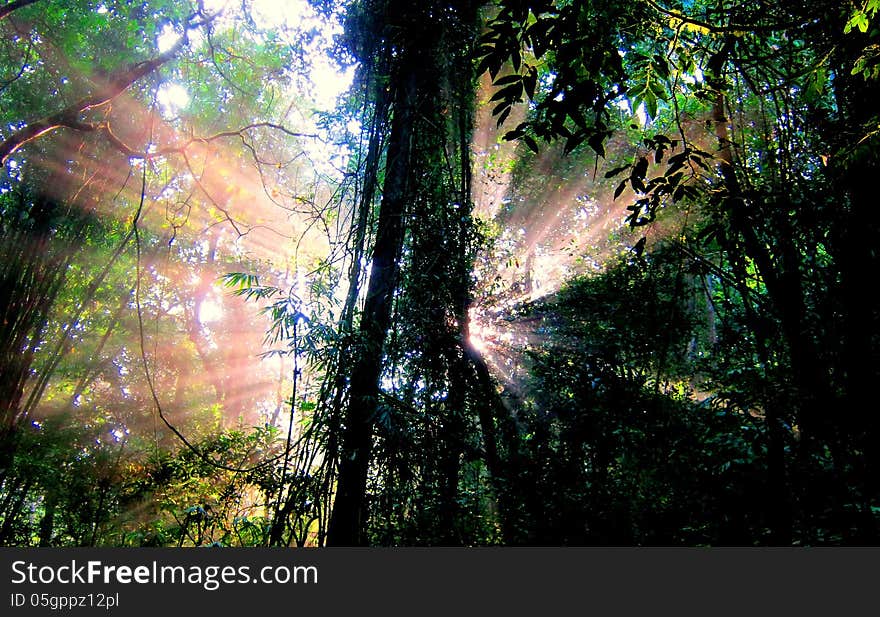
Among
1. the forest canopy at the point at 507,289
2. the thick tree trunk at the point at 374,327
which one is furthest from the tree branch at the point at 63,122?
the thick tree trunk at the point at 374,327

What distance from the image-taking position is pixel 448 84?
114 inches

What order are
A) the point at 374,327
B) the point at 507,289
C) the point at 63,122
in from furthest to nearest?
the point at 507,289 < the point at 63,122 < the point at 374,327

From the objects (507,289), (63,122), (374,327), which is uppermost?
(63,122)

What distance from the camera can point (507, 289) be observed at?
407cm

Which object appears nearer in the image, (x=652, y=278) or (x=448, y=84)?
(x=448, y=84)

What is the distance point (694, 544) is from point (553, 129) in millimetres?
2835

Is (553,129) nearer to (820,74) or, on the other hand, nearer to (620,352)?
(820,74)

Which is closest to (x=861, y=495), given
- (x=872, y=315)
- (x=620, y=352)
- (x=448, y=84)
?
(x=872, y=315)

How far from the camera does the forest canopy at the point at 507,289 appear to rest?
67.6 inches

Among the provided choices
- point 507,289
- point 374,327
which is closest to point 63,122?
point 374,327

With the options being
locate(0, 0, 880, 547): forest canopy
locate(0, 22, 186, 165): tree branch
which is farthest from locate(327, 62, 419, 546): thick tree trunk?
locate(0, 22, 186, 165): tree branch

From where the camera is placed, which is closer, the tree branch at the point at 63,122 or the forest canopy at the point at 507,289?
the forest canopy at the point at 507,289

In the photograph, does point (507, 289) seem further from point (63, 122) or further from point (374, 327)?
point (63, 122)

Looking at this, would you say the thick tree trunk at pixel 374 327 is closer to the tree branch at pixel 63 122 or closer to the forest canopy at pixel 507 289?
the forest canopy at pixel 507 289
